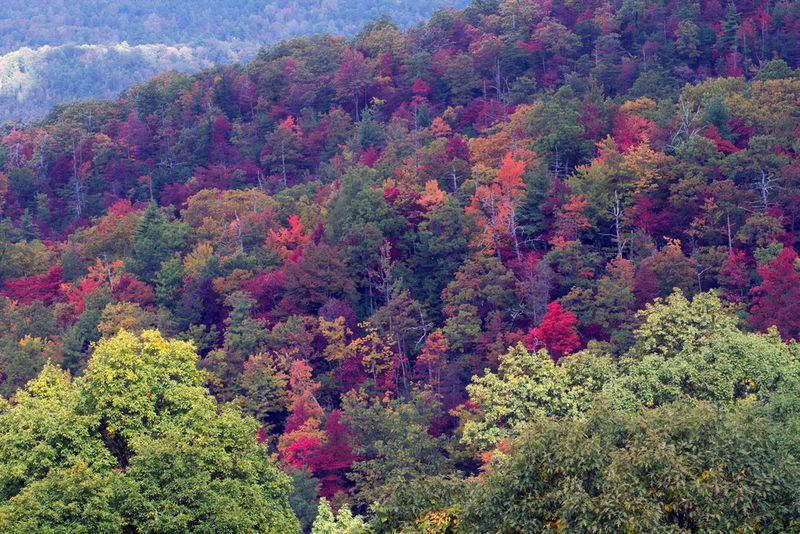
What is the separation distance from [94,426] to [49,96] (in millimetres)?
182861

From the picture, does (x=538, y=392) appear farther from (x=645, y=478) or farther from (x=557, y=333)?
(x=645, y=478)

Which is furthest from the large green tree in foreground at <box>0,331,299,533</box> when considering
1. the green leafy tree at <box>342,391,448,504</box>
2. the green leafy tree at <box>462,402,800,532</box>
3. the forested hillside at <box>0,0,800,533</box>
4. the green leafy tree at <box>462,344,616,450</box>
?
the green leafy tree at <box>342,391,448,504</box>

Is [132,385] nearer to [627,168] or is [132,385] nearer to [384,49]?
[627,168]

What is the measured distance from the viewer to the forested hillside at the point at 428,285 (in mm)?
20422

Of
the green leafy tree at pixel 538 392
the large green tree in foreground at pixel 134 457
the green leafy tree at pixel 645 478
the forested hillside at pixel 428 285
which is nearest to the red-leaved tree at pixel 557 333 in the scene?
the forested hillside at pixel 428 285

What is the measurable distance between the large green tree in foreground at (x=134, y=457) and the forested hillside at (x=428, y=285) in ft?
0.26

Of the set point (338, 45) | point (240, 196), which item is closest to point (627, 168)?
point (240, 196)

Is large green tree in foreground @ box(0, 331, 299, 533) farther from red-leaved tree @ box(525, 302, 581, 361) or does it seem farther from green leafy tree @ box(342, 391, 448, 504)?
red-leaved tree @ box(525, 302, 581, 361)

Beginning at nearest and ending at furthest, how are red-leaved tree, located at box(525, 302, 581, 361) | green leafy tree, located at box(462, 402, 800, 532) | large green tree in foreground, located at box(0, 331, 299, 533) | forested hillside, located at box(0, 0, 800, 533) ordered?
green leafy tree, located at box(462, 402, 800, 532) → forested hillside, located at box(0, 0, 800, 533) → large green tree in foreground, located at box(0, 331, 299, 533) → red-leaved tree, located at box(525, 302, 581, 361)

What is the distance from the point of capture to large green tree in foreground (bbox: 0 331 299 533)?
78.2ft

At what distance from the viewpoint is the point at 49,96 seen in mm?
197250

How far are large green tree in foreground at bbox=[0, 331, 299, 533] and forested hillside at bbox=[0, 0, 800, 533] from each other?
8 cm

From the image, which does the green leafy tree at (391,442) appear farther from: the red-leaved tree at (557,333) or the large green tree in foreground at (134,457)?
the large green tree in foreground at (134,457)

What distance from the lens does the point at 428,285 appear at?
52688 millimetres
